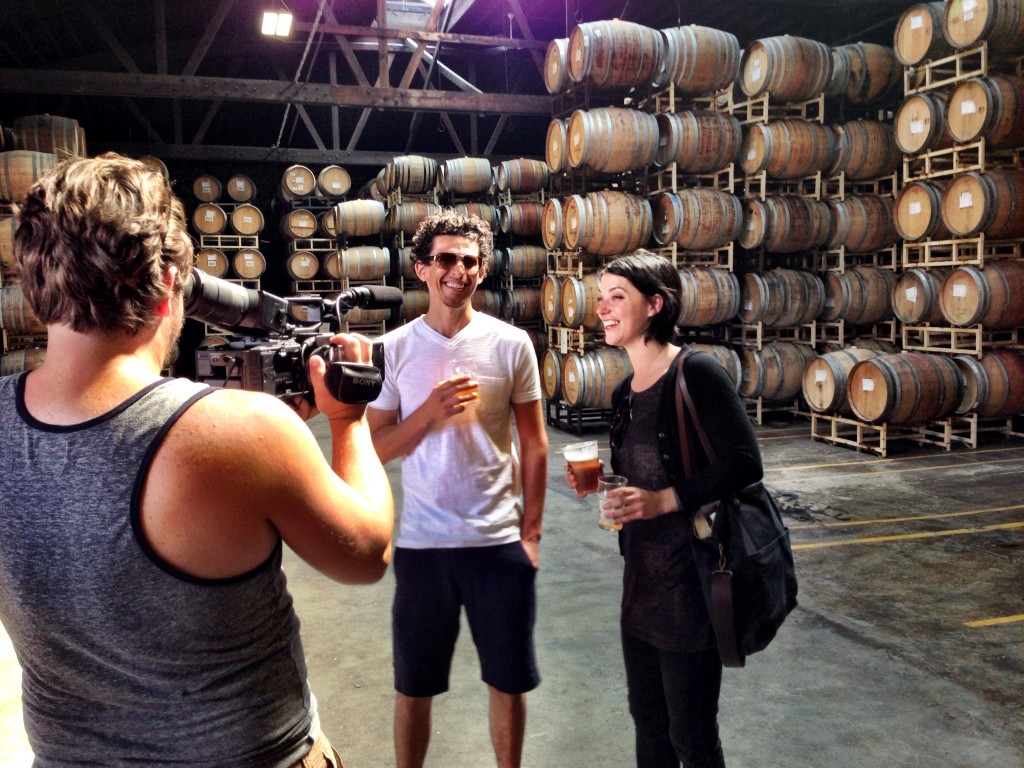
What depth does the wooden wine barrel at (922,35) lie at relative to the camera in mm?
8516

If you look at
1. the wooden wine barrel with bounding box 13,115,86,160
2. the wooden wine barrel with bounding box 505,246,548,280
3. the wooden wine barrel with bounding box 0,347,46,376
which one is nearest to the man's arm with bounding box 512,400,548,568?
the wooden wine barrel with bounding box 0,347,46,376

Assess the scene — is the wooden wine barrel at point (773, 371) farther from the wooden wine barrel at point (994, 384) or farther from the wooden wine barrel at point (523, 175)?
the wooden wine barrel at point (523, 175)

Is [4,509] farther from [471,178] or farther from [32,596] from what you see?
[471,178]

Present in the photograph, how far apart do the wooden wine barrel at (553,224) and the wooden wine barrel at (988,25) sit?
15.0 ft

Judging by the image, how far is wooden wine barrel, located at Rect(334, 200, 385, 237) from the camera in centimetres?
1412

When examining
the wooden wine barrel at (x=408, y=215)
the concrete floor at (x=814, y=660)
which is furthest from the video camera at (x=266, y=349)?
the wooden wine barrel at (x=408, y=215)

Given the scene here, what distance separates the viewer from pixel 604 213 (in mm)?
9062

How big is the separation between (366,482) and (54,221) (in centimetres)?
57

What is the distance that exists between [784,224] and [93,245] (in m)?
9.92

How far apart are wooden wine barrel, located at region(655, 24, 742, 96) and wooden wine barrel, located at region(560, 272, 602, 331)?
8.57 feet

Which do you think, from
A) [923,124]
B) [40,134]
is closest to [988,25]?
[923,124]

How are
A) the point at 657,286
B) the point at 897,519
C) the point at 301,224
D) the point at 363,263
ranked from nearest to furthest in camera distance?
the point at 657,286 → the point at 897,519 → the point at 363,263 → the point at 301,224

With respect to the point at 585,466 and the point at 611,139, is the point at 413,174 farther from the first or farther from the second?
the point at 585,466

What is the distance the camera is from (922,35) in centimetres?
864
